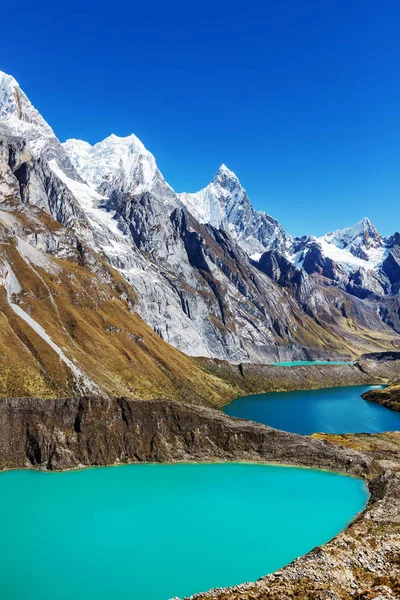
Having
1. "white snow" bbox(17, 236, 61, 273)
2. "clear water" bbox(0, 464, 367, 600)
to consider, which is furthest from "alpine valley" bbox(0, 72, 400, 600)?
"white snow" bbox(17, 236, 61, 273)

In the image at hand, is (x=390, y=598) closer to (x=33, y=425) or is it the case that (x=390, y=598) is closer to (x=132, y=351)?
(x=33, y=425)

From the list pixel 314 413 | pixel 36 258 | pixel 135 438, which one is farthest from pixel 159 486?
pixel 36 258

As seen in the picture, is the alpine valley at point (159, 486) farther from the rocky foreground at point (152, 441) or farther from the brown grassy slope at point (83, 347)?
the brown grassy slope at point (83, 347)

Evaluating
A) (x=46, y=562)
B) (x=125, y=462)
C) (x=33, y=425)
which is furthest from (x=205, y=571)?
(x=33, y=425)

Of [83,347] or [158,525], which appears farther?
[83,347]

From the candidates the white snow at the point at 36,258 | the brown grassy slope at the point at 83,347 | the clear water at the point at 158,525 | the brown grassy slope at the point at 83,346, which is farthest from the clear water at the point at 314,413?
the white snow at the point at 36,258

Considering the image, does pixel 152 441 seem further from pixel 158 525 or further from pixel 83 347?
pixel 83 347
